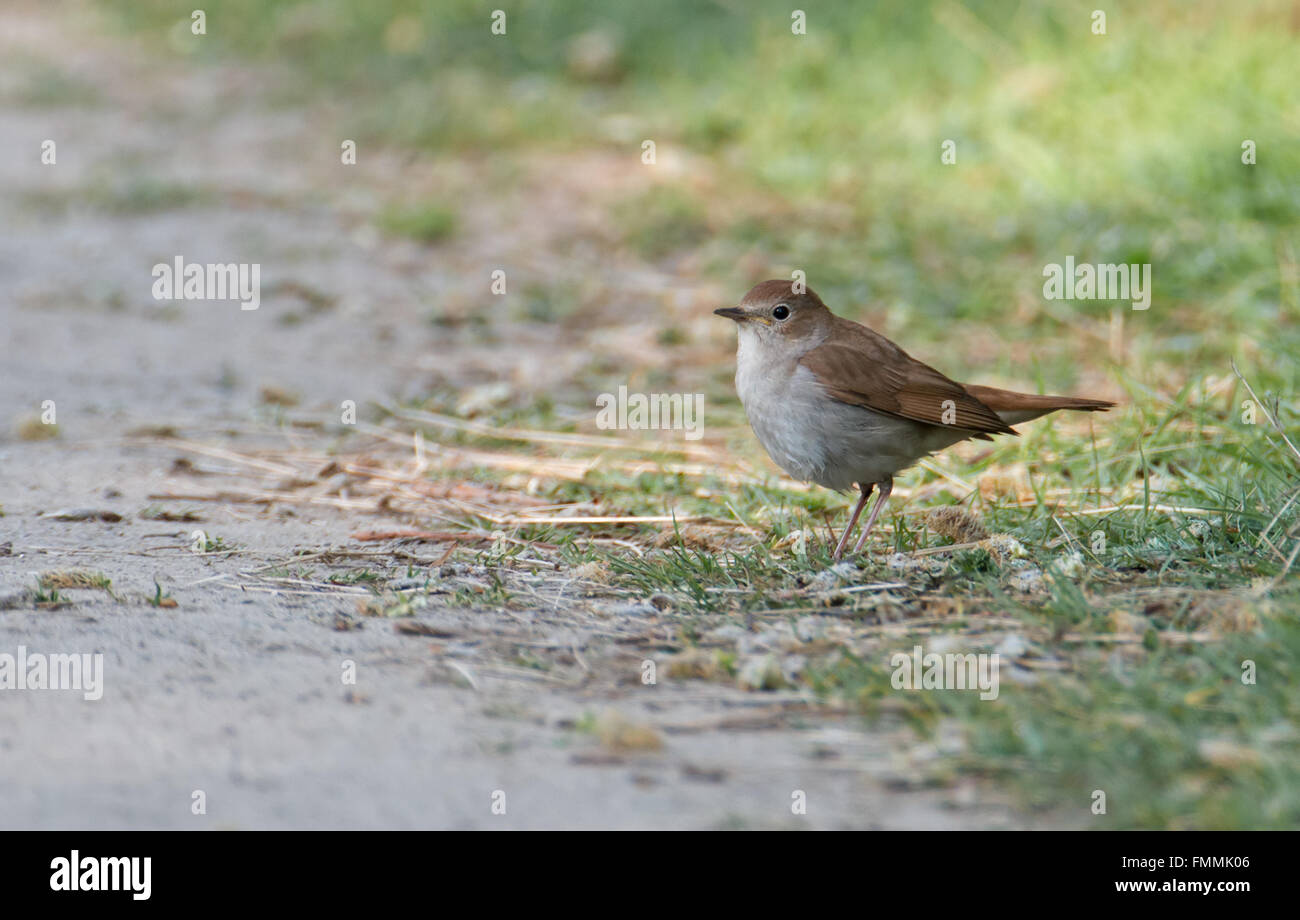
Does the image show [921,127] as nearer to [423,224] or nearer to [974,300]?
[974,300]

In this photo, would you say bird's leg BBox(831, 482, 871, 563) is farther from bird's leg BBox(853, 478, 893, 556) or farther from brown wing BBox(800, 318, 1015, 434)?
brown wing BBox(800, 318, 1015, 434)

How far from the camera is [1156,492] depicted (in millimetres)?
4863

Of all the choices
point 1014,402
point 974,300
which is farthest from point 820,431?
point 974,300

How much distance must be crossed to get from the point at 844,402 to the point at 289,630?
1864 millimetres

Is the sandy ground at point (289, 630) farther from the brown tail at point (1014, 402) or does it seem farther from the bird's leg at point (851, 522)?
the brown tail at point (1014, 402)

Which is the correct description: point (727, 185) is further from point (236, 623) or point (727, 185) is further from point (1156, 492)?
point (236, 623)

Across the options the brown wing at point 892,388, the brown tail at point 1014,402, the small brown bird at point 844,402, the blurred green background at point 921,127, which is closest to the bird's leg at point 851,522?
the small brown bird at point 844,402

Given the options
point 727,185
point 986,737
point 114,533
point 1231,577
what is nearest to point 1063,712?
point 986,737

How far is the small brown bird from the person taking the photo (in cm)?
487

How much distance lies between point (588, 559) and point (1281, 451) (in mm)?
2363

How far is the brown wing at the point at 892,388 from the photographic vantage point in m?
4.91

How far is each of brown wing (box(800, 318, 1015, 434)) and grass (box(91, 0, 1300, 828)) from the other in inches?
13.9

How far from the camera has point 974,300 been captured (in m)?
8.16

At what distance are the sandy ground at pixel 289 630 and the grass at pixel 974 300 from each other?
27 centimetres
